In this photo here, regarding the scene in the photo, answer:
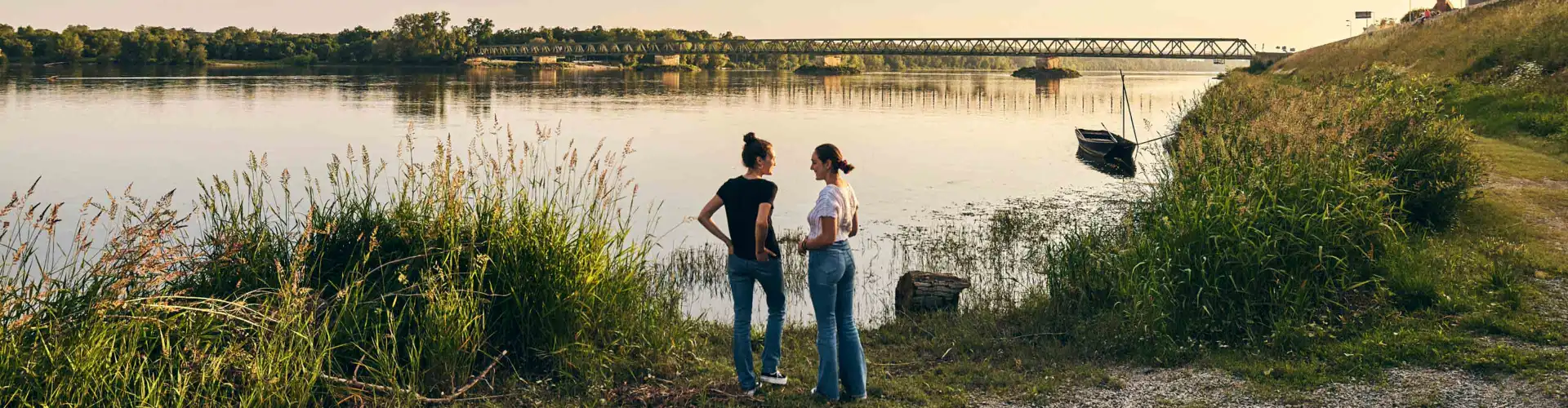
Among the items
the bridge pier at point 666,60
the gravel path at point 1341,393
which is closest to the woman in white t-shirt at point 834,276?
the gravel path at point 1341,393

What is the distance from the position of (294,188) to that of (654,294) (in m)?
16.6

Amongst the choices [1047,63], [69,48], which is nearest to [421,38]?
[69,48]

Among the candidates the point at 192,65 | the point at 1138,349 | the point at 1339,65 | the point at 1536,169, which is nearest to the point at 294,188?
the point at 1138,349

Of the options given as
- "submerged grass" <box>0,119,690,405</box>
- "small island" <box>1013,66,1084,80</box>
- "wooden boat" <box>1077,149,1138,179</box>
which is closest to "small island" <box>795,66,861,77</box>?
"small island" <box>1013,66,1084,80</box>

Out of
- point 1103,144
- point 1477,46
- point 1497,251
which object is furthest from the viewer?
point 1103,144

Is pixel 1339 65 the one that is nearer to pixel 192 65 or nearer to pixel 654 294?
pixel 654 294

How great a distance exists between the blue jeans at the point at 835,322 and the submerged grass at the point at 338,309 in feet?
5.13

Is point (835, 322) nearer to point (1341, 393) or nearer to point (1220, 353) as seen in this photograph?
point (1220, 353)

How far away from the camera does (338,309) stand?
8.17 metres

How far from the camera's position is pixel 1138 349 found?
8.90 meters

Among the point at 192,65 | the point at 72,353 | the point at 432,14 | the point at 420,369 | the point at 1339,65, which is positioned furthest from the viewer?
the point at 432,14

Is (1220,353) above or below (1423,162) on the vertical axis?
below

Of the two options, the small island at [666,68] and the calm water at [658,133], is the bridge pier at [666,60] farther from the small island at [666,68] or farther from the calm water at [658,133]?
the calm water at [658,133]

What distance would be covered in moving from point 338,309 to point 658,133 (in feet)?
104
